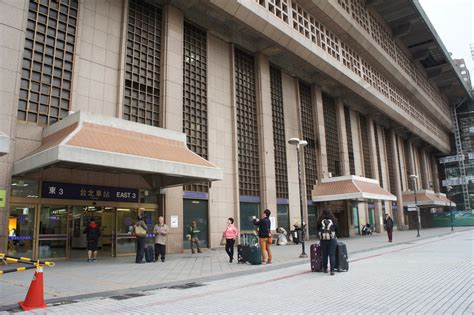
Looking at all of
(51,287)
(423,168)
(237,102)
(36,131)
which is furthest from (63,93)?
(423,168)

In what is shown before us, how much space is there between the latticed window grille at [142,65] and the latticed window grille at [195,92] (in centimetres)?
200

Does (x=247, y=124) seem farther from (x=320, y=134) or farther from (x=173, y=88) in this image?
(x=320, y=134)

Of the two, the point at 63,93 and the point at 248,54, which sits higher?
the point at 248,54

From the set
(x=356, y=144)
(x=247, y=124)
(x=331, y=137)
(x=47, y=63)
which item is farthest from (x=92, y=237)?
(x=356, y=144)

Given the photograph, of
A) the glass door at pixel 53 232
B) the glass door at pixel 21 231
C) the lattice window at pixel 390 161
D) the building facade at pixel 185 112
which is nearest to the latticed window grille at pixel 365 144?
the building facade at pixel 185 112

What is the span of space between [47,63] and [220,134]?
1034cm

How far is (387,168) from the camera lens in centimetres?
4397

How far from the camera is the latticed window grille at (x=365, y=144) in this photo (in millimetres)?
39884

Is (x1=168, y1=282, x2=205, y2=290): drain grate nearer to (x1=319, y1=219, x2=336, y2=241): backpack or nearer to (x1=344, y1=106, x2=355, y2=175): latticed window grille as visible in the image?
(x1=319, y1=219, x2=336, y2=241): backpack

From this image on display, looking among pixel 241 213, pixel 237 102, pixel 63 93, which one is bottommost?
pixel 241 213

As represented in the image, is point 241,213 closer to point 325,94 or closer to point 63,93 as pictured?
point 63,93

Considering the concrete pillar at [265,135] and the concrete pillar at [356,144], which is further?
the concrete pillar at [356,144]

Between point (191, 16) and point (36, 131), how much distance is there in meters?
11.8

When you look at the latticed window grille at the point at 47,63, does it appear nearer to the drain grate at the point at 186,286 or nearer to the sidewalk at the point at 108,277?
the sidewalk at the point at 108,277
